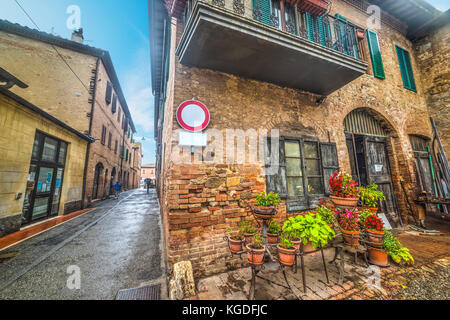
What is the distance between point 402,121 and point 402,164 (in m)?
1.60

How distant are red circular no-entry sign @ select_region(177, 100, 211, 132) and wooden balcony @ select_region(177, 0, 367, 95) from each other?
2.91 ft

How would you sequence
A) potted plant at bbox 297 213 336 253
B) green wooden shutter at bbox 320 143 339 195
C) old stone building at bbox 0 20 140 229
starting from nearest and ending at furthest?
potted plant at bbox 297 213 336 253 → green wooden shutter at bbox 320 143 339 195 → old stone building at bbox 0 20 140 229

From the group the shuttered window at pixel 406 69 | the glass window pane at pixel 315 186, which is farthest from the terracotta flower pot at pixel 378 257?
the shuttered window at pixel 406 69

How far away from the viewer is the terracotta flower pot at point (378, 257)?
113 inches

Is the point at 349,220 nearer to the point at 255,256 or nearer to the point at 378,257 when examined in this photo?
the point at 378,257

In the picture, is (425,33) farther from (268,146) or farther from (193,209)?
(193,209)

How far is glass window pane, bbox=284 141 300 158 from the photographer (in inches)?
152

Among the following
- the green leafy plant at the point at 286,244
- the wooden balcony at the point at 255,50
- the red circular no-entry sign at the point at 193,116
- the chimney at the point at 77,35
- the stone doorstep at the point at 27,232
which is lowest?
the stone doorstep at the point at 27,232

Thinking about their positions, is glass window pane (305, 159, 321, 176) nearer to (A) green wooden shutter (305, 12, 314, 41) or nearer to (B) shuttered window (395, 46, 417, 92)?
(A) green wooden shutter (305, 12, 314, 41)

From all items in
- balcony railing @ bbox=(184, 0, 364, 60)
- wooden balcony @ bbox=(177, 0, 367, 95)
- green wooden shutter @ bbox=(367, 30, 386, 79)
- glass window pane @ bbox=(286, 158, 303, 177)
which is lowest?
glass window pane @ bbox=(286, 158, 303, 177)

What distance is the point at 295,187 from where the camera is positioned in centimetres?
381

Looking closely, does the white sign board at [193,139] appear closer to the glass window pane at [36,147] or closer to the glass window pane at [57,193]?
the glass window pane at [36,147]

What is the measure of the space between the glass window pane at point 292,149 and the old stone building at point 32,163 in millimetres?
6496

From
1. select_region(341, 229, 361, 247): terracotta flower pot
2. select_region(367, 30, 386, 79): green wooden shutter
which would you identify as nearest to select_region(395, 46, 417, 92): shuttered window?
select_region(367, 30, 386, 79): green wooden shutter
